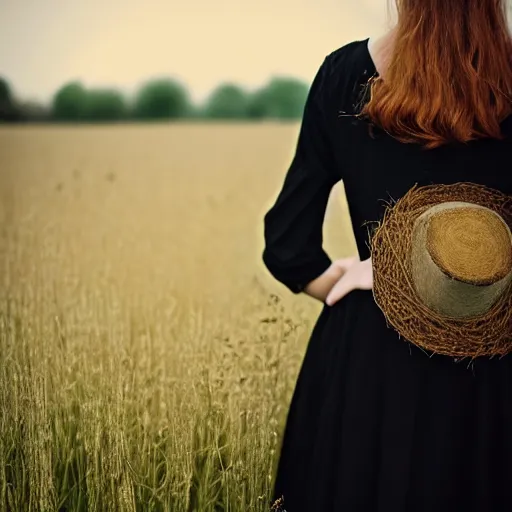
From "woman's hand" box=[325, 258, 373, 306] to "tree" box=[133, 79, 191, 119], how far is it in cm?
64

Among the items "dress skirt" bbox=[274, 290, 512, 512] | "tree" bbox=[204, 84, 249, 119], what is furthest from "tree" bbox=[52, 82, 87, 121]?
"dress skirt" bbox=[274, 290, 512, 512]

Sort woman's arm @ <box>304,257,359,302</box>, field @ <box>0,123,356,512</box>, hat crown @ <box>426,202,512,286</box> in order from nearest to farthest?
hat crown @ <box>426,202,512,286</box>
woman's arm @ <box>304,257,359,302</box>
field @ <box>0,123,356,512</box>

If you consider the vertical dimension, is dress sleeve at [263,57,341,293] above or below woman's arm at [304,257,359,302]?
above

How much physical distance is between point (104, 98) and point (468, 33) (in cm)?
93

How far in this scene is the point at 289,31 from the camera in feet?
5.96

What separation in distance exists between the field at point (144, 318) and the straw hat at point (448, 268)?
53cm

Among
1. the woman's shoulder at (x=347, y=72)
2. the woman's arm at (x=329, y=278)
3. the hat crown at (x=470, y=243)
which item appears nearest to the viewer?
the hat crown at (x=470, y=243)

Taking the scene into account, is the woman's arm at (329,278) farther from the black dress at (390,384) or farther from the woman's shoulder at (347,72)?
the woman's shoulder at (347,72)

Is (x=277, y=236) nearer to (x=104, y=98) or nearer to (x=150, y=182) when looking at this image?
(x=150, y=182)

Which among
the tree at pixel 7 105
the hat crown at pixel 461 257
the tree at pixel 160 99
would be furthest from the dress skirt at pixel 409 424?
the tree at pixel 7 105

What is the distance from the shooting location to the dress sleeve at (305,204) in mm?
1445

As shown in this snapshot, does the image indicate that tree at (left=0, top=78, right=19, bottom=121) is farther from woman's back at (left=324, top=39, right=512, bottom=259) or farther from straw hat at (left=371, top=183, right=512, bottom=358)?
straw hat at (left=371, top=183, right=512, bottom=358)

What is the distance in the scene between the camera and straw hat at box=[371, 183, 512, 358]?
126 centimetres

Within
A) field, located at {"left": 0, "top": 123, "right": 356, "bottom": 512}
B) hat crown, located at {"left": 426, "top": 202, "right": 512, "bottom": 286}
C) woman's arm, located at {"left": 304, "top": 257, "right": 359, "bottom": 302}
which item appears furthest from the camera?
field, located at {"left": 0, "top": 123, "right": 356, "bottom": 512}
